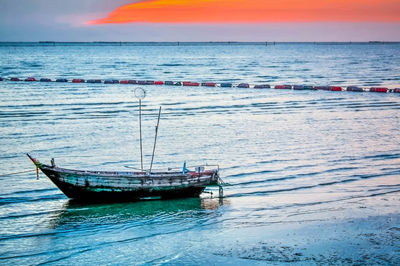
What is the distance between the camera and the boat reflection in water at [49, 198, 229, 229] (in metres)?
20.9

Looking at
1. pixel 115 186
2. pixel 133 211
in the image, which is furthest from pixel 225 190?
pixel 115 186

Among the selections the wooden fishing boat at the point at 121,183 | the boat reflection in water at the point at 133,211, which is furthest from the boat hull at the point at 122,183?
the boat reflection in water at the point at 133,211

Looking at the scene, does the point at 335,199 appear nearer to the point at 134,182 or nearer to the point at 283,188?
the point at 283,188

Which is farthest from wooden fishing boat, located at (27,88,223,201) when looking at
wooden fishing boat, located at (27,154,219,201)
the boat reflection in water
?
the boat reflection in water

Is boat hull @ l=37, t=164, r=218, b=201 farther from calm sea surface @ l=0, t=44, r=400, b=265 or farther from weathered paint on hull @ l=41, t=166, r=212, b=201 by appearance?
calm sea surface @ l=0, t=44, r=400, b=265

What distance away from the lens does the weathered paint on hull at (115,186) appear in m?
22.6

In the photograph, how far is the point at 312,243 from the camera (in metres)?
18.5

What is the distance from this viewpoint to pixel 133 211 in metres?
22.1

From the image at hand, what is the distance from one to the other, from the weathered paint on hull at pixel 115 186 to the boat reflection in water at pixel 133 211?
34 cm

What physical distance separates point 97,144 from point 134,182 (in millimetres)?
12123

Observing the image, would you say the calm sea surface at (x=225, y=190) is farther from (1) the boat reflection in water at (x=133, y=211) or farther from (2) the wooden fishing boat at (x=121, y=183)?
(2) the wooden fishing boat at (x=121, y=183)

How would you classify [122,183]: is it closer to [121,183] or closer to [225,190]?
[121,183]

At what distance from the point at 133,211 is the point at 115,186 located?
143 centimetres

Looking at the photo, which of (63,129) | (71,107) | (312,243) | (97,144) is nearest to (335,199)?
(312,243)
